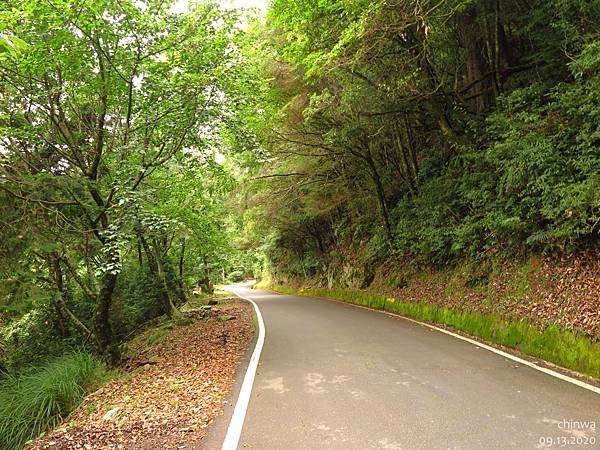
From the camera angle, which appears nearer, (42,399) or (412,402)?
(412,402)

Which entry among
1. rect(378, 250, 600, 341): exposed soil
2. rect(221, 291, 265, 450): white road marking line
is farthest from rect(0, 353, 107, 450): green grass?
rect(378, 250, 600, 341): exposed soil

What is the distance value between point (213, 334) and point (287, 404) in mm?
7131

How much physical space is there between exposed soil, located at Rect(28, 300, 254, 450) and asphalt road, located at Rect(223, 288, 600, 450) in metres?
0.70

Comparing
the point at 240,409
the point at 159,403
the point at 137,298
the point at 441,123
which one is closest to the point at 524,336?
the point at 240,409

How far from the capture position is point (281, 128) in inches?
627

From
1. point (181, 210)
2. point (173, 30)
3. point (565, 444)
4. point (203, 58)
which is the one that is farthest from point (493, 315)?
point (181, 210)

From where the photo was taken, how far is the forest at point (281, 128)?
26.1 feet

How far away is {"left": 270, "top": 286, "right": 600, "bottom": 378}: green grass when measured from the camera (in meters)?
6.29

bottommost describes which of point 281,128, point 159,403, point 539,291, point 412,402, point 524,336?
point 159,403

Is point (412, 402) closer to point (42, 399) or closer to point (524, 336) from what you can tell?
point (524, 336)

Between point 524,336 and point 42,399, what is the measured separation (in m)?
9.04

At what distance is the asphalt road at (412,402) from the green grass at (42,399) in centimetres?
365

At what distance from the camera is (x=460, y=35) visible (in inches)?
544

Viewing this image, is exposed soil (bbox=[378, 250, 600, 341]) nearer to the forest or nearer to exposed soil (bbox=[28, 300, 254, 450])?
the forest
